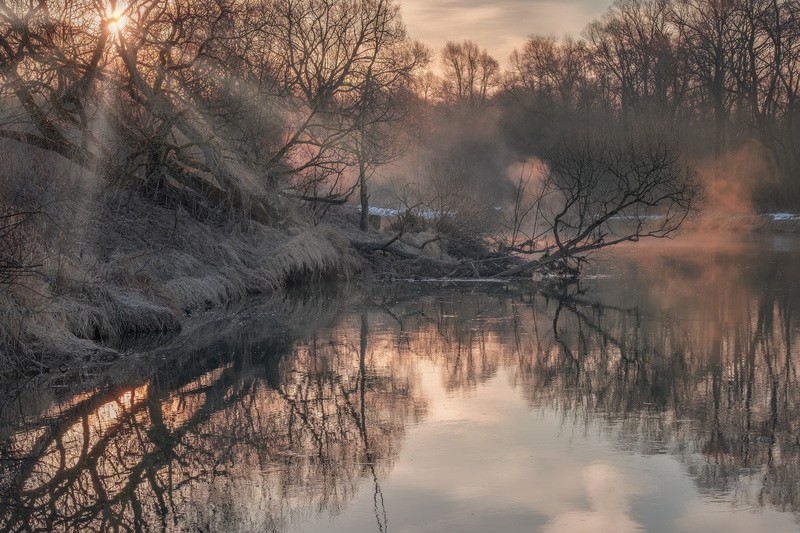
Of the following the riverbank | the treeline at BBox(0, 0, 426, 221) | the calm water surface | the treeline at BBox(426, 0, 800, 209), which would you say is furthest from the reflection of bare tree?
the treeline at BBox(426, 0, 800, 209)

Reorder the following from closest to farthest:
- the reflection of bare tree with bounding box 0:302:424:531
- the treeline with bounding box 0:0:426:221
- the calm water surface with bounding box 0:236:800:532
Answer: the calm water surface with bounding box 0:236:800:532 → the reflection of bare tree with bounding box 0:302:424:531 → the treeline with bounding box 0:0:426:221

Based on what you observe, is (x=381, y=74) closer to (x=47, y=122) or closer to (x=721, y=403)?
(x=47, y=122)

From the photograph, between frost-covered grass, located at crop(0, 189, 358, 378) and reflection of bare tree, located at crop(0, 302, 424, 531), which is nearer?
reflection of bare tree, located at crop(0, 302, 424, 531)

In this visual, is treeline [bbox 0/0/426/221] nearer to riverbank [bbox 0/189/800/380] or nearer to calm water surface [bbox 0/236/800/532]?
riverbank [bbox 0/189/800/380]

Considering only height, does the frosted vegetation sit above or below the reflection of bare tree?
above

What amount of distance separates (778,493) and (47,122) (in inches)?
592

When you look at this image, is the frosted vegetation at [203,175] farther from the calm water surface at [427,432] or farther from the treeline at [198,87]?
the calm water surface at [427,432]

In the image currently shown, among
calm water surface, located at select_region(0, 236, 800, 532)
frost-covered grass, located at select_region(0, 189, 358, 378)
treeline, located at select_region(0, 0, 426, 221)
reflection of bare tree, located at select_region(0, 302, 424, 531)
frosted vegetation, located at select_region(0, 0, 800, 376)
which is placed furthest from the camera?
treeline, located at select_region(0, 0, 426, 221)

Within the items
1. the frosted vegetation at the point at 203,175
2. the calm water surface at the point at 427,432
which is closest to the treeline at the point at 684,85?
the frosted vegetation at the point at 203,175

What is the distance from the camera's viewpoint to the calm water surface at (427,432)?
710 centimetres

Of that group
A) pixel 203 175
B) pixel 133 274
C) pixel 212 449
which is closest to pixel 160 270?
pixel 133 274

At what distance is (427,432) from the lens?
367 inches

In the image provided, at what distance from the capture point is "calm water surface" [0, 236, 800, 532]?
7.10 metres

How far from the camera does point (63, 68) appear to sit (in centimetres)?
1773
